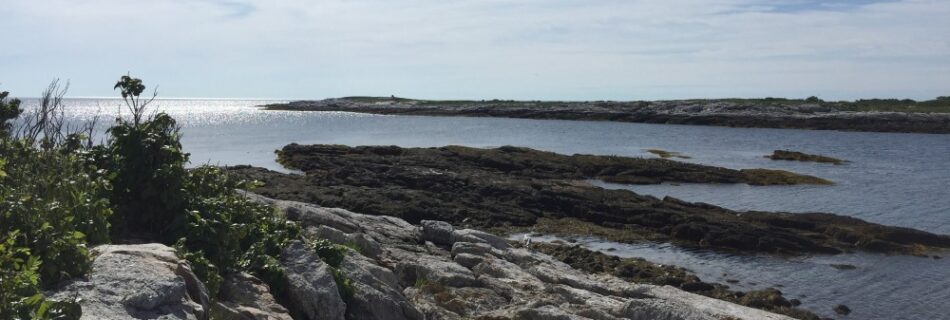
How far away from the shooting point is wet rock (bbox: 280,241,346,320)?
35.6 ft

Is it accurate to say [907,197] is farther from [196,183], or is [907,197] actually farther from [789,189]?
[196,183]

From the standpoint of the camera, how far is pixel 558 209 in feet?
109

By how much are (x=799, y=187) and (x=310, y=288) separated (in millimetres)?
39752

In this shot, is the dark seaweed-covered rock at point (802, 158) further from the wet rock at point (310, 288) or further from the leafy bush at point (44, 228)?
the leafy bush at point (44, 228)

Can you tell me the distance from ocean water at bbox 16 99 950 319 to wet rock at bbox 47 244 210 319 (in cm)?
1391

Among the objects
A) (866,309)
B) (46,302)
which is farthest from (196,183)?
(866,309)

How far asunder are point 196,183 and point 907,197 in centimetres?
4076

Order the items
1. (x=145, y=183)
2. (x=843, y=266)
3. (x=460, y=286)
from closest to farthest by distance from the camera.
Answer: (x=145, y=183)
(x=460, y=286)
(x=843, y=266)

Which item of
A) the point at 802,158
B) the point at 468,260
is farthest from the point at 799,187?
the point at 468,260

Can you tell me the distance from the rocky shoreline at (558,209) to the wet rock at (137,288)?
17.5 meters

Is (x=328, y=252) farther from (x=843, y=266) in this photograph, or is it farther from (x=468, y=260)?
(x=843, y=266)

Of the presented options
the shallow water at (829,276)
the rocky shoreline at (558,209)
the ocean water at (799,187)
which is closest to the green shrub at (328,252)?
the ocean water at (799,187)

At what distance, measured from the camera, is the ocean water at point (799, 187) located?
22.8m

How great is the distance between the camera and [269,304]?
390 inches
